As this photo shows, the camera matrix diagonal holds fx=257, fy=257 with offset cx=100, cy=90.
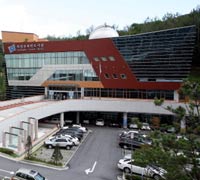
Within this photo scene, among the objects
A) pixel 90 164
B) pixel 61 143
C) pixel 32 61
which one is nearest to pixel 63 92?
pixel 32 61

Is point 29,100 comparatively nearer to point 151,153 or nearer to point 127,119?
point 127,119

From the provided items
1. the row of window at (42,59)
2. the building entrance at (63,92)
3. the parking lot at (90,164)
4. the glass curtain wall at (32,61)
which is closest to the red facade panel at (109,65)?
the row of window at (42,59)

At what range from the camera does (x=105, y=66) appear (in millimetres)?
43469

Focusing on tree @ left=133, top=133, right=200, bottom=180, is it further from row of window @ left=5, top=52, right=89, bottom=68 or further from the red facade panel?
row of window @ left=5, top=52, right=89, bottom=68

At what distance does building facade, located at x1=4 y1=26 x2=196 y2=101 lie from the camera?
39.4m

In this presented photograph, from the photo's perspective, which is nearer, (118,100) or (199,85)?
(199,85)

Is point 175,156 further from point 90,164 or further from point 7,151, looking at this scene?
point 7,151

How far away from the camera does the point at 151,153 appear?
1235 centimetres

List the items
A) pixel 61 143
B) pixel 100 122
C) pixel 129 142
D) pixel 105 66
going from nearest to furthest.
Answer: pixel 61 143, pixel 129 142, pixel 100 122, pixel 105 66

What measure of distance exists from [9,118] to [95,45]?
21263 mm

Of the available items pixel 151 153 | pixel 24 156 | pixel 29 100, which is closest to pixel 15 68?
pixel 29 100

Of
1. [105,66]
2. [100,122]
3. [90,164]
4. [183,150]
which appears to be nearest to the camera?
[183,150]

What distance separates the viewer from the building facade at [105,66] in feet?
129

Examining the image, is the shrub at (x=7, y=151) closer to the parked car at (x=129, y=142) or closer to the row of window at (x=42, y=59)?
the parked car at (x=129, y=142)
